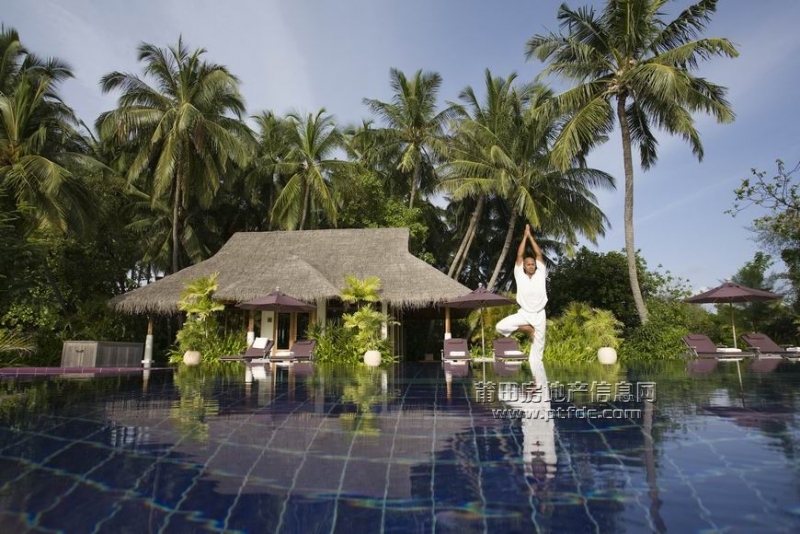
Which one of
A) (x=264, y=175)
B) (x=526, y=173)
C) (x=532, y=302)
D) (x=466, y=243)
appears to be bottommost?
(x=532, y=302)

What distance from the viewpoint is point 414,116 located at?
77.3 ft

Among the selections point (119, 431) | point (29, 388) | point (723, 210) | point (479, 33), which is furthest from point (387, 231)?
point (119, 431)

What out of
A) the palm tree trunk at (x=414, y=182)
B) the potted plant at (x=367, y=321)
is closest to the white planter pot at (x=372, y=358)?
the potted plant at (x=367, y=321)

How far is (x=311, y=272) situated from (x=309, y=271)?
0.27 ft

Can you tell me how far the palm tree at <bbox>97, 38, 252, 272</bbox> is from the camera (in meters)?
18.4

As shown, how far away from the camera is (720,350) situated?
1265cm

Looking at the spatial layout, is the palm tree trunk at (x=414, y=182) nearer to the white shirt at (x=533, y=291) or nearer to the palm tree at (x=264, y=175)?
the palm tree at (x=264, y=175)

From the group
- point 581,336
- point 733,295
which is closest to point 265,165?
point 581,336

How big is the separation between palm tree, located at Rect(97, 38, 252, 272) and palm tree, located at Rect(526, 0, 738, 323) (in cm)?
1124

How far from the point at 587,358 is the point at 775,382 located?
6986 mm

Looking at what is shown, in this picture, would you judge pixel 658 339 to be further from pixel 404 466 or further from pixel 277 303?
pixel 404 466

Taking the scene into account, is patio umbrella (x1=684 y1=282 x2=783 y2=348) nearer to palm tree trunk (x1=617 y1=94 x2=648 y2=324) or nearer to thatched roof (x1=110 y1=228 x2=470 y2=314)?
palm tree trunk (x1=617 y1=94 x2=648 y2=324)

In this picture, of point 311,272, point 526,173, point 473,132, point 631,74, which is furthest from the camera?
point 473,132

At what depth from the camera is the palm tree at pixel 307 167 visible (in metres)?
22.4
